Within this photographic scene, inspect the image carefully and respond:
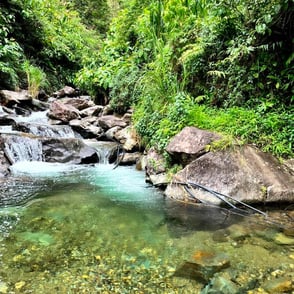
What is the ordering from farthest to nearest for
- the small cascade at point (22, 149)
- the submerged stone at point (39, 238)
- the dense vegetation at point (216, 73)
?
the small cascade at point (22, 149) < the dense vegetation at point (216, 73) < the submerged stone at point (39, 238)

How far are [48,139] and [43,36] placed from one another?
9.52m

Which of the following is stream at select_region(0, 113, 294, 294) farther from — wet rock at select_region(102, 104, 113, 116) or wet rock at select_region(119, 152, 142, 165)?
wet rock at select_region(102, 104, 113, 116)

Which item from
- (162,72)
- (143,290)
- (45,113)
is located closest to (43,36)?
(45,113)

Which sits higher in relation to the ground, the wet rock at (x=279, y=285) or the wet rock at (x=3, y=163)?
the wet rock at (x=3, y=163)

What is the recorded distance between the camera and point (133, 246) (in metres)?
2.81

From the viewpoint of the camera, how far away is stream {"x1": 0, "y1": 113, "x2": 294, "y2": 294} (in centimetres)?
222

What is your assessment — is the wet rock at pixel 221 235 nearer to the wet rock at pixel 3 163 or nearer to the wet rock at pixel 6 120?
the wet rock at pixel 3 163

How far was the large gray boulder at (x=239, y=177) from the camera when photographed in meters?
3.79

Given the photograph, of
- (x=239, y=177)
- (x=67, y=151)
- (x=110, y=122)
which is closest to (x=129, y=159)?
(x=67, y=151)

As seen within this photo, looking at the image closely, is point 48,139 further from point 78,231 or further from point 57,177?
point 78,231

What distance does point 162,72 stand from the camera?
5656 mm

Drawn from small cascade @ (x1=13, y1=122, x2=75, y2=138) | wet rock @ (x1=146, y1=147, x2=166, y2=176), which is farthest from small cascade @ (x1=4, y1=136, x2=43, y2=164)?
wet rock @ (x1=146, y1=147, x2=166, y2=176)

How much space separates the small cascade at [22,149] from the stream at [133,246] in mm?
1999

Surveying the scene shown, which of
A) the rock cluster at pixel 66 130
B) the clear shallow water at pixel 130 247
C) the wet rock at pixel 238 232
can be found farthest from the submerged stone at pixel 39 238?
the rock cluster at pixel 66 130
